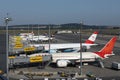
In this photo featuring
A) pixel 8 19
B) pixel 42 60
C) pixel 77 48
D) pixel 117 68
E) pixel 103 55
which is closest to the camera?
pixel 8 19

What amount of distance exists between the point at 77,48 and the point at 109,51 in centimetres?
2332

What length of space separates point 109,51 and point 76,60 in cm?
727

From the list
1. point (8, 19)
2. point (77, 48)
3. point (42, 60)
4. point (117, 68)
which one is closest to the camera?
point (8, 19)

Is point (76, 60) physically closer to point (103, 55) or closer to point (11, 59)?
point (103, 55)

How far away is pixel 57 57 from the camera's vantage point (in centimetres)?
5744

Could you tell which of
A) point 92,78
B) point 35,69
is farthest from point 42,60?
point 92,78

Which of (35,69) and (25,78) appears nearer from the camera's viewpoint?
(25,78)

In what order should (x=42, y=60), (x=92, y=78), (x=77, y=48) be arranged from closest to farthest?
(x=92, y=78) < (x=42, y=60) < (x=77, y=48)

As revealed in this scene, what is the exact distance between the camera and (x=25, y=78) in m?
→ 42.7

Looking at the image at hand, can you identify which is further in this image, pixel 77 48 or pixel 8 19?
Result: pixel 77 48

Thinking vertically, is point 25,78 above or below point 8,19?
below

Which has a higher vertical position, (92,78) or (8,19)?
(8,19)

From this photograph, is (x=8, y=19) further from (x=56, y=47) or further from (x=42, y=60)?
(x=56, y=47)

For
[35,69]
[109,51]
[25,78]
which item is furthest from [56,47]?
[25,78]
